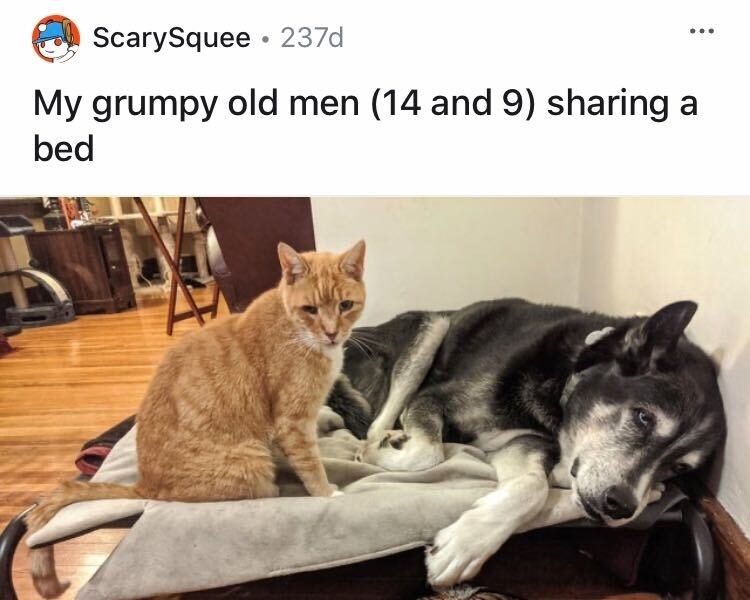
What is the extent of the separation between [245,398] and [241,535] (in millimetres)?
251

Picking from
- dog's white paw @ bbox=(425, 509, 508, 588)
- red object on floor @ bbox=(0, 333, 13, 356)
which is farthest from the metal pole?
dog's white paw @ bbox=(425, 509, 508, 588)

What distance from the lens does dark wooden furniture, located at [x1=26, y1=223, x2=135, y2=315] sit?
89cm

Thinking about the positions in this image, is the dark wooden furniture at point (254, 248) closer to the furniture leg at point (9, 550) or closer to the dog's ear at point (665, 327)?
the furniture leg at point (9, 550)

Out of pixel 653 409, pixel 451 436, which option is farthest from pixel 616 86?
pixel 451 436

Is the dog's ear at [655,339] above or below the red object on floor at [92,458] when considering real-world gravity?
above

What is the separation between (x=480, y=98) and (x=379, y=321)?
1242 mm

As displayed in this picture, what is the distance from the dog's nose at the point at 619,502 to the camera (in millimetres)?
791

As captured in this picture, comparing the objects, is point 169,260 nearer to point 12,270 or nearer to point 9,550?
point 12,270

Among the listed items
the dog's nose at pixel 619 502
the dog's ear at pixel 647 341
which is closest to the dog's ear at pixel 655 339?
the dog's ear at pixel 647 341

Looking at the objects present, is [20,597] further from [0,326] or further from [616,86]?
[616,86]

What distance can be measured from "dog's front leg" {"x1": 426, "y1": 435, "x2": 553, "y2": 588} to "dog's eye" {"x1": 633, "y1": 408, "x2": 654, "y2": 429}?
0.69 feet

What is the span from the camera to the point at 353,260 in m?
1.02

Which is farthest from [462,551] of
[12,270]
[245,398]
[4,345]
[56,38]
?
[4,345]

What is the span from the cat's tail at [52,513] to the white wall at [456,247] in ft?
2.85
